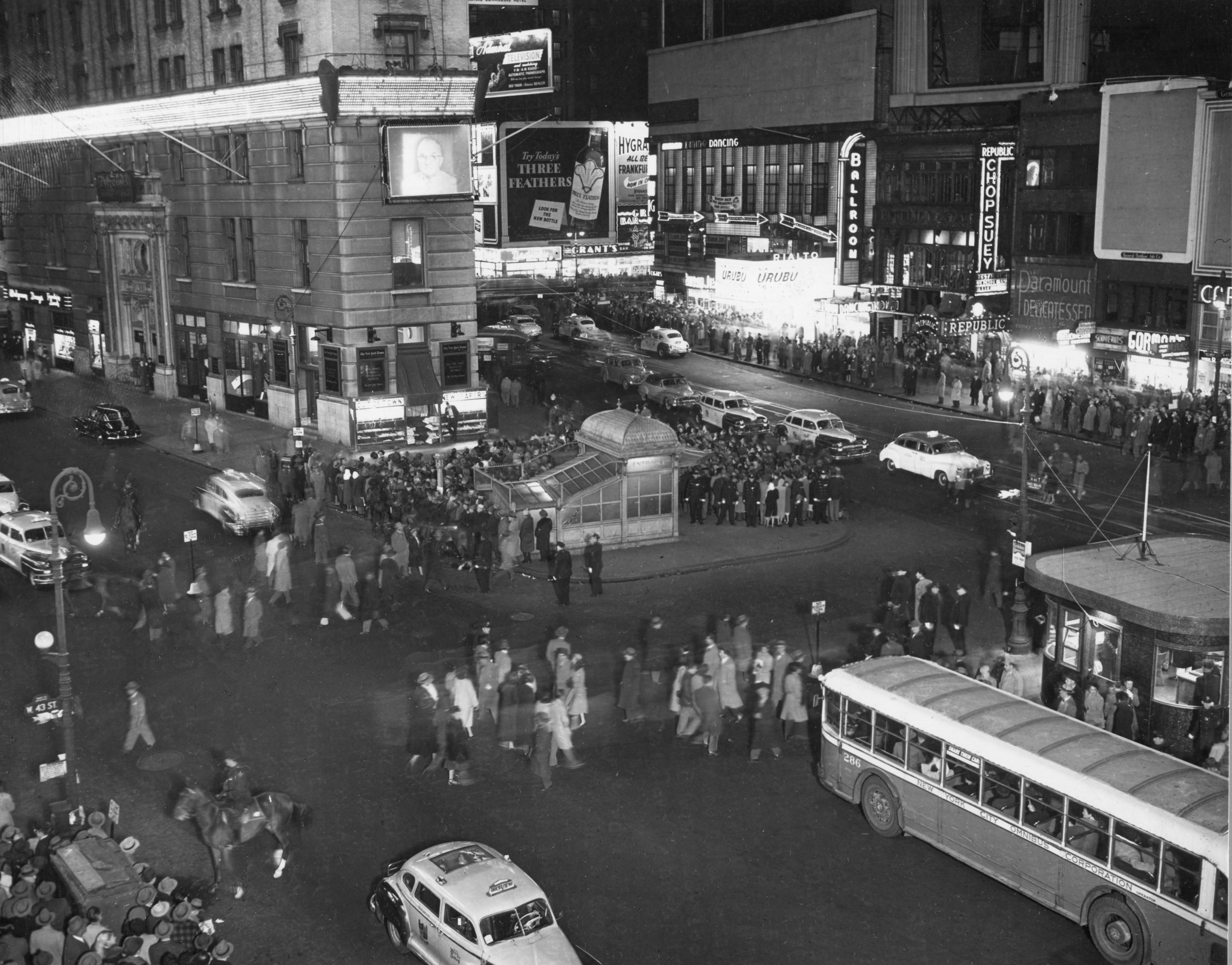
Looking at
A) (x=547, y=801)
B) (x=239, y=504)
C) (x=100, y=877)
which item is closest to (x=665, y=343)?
(x=239, y=504)

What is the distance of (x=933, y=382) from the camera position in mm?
57219

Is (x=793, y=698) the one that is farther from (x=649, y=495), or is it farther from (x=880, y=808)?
(x=649, y=495)

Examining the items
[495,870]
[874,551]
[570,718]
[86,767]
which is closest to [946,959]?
[495,870]

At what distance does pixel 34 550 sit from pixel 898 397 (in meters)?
34.1

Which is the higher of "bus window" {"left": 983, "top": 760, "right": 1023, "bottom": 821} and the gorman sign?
the gorman sign

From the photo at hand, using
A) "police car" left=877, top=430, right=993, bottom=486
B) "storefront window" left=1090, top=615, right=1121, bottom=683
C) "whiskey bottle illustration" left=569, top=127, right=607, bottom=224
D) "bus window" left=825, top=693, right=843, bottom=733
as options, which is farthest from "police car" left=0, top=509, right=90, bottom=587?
"whiskey bottle illustration" left=569, top=127, right=607, bottom=224

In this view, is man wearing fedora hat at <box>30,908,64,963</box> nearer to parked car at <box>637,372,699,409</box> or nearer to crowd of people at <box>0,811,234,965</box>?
crowd of people at <box>0,811,234,965</box>

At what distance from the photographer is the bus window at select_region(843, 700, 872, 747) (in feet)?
63.0

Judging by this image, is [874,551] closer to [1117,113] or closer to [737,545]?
[737,545]

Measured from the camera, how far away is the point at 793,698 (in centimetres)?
2156

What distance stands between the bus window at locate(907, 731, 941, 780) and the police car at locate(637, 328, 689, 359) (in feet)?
157

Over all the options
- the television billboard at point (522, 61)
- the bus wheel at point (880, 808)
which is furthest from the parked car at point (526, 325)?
the bus wheel at point (880, 808)

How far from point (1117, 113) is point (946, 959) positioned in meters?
42.2

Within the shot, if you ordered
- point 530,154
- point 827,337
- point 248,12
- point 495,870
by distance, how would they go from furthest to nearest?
point 530,154 < point 827,337 < point 248,12 < point 495,870
